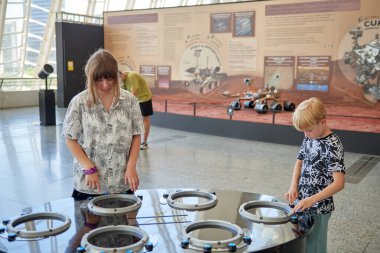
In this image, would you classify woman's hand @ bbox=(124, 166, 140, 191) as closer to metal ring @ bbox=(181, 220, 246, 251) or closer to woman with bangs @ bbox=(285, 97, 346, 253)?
metal ring @ bbox=(181, 220, 246, 251)

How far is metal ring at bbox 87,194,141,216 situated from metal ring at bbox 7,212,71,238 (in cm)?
14

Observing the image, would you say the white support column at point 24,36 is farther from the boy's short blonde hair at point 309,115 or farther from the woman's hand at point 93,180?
the boy's short blonde hair at point 309,115

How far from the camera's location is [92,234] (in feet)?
4.98

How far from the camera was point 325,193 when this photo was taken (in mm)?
1833

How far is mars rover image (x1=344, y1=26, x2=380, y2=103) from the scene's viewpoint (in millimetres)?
7887

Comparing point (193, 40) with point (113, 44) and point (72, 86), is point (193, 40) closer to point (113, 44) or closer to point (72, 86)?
point (113, 44)

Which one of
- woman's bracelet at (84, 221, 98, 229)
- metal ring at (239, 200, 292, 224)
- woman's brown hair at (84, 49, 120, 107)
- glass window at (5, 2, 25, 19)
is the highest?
glass window at (5, 2, 25, 19)

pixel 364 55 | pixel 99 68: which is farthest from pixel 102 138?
pixel 364 55

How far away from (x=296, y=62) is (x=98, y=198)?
768cm

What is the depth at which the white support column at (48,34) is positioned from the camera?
1278 cm

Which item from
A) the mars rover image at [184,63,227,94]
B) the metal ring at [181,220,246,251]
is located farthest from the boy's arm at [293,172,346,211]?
the mars rover image at [184,63,227,94]

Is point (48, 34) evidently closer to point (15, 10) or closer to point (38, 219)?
point (15, 10)

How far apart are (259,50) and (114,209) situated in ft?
26.6

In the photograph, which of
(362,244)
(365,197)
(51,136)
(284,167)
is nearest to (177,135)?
(51,136)
